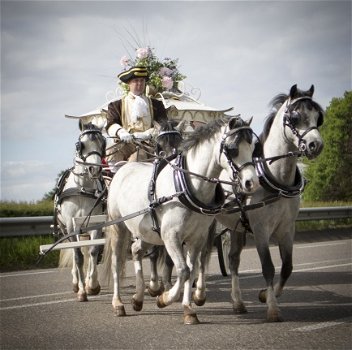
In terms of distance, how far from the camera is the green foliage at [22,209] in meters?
13.5

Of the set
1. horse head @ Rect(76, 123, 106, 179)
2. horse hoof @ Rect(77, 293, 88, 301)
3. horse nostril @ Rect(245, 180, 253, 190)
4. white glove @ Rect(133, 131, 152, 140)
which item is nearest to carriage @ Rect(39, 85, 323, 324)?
horse nostril @ Rect(245, 180, 253, 190)

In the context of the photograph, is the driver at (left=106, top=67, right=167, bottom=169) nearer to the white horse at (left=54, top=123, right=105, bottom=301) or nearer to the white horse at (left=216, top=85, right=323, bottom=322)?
the white horse at (left=54, top=123, right=105, bottom=301)

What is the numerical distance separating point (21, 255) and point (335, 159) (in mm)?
26664

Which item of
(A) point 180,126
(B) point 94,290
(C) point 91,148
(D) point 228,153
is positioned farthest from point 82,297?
(D) point 228,153

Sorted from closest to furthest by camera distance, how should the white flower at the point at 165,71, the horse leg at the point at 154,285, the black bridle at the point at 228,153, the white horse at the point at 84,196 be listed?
the black bridle at the point at 228,153 < the horse leg at the point at 154,285 < the white horse at the point at 84,196 < the white flower at the point at 165,71

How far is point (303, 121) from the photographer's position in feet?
22.8

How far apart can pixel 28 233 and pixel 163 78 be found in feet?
13.2

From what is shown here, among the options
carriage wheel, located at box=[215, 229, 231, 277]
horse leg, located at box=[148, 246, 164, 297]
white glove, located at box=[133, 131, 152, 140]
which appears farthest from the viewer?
carriage wheel, located at box=[215, 229, 231, 277]

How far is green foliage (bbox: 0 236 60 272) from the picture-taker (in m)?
11.6

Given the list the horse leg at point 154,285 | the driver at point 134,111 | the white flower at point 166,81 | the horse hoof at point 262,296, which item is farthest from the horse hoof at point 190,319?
the white flower at point 166,81

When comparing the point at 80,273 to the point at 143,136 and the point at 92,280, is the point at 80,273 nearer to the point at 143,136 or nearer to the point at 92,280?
the point at 92,280

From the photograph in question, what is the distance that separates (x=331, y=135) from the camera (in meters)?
35.3

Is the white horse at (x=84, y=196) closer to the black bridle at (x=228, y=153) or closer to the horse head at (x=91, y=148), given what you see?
the horse head at (x=91, y=148)

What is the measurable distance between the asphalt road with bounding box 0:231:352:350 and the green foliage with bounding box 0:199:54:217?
124 inches
